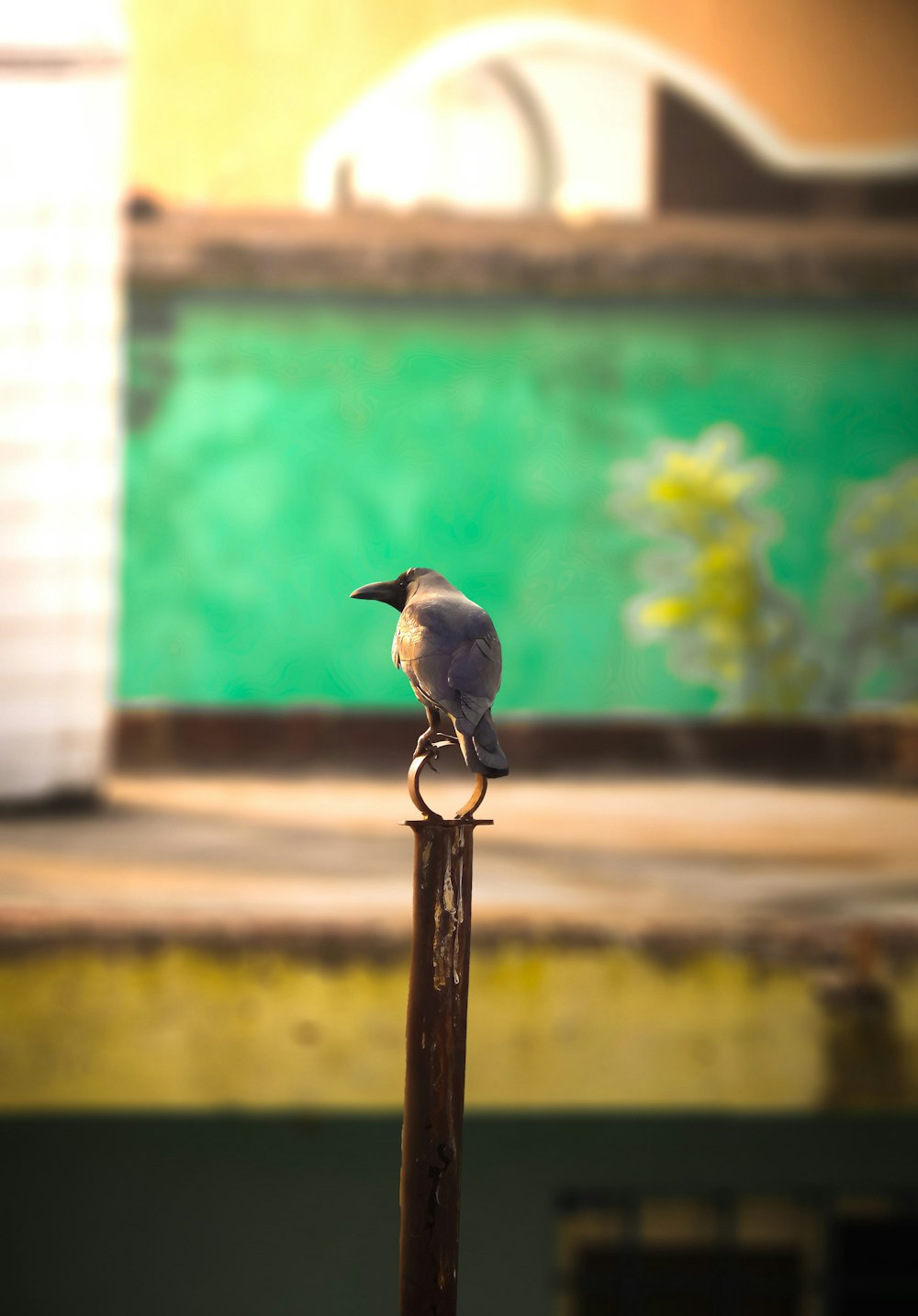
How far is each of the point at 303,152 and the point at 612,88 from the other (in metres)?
1.18

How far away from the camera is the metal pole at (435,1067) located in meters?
1.22

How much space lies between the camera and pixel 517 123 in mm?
5457

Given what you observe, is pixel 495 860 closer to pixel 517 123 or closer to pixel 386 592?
pixel 386 592

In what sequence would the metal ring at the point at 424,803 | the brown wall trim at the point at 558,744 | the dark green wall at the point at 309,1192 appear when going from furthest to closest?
the brown wall trim at the point at 558,744, the dark green wall at the point at 309,1192, the metal ring at the point at 424,803

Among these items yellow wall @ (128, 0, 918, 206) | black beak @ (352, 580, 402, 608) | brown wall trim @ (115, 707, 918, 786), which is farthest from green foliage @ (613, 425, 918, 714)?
black beak @ (352, 580, 402, 608)

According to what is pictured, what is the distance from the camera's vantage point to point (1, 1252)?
360 cm

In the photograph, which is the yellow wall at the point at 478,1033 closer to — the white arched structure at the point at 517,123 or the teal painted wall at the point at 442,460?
the teal painted wall at the point at 442,460

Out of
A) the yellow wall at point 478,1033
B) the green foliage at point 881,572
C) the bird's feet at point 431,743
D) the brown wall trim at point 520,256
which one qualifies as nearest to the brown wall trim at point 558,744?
the green foliage at point 881,572

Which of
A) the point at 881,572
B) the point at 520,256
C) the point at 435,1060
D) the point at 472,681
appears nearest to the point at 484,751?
the point at 472,681

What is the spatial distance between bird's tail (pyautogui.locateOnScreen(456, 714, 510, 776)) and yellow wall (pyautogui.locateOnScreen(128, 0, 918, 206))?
4.52 meters

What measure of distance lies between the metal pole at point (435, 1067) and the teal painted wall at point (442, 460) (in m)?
4.17

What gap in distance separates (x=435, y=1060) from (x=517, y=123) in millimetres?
4834

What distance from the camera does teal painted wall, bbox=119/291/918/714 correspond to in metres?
5.37

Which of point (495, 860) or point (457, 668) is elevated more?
point (495, 860)
